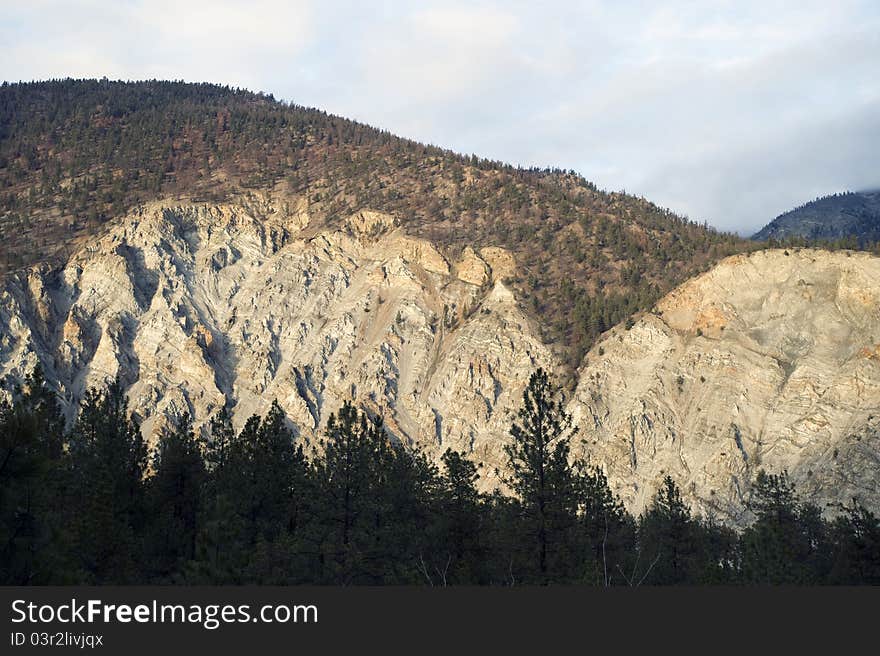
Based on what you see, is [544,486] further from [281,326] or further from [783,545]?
[281,326]

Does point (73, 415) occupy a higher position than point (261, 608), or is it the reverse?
point (73, 415)

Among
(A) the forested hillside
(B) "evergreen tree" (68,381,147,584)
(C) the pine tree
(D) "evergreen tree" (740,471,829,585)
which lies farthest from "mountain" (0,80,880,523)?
(B) "evergreen tree" (68,381,147,584)

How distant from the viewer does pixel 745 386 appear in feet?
207

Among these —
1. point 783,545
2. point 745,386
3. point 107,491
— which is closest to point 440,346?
point 745,386

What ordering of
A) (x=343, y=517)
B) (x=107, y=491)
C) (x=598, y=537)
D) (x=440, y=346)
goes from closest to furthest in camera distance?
1. (x=107, y=491)
2. (x=343, y=517)
3. (x=598, y=537)
4. (x=440, y=346)

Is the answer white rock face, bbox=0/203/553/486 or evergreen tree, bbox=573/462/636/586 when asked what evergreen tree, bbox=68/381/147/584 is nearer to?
evergreen tree, bbox=573/462/636/586

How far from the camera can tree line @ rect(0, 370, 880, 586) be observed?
2219 centimetres

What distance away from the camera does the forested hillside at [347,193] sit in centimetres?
8175

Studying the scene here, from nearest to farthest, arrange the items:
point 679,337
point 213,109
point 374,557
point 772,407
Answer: point 374,557
point 772,407
point 679,337
point 213,109

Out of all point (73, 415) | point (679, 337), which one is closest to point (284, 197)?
point (73, 415)

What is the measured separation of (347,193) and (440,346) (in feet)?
105

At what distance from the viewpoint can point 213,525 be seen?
64.4ft

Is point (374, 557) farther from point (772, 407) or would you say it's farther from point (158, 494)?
point (772, 407)

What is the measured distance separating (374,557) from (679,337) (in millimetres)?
50517
